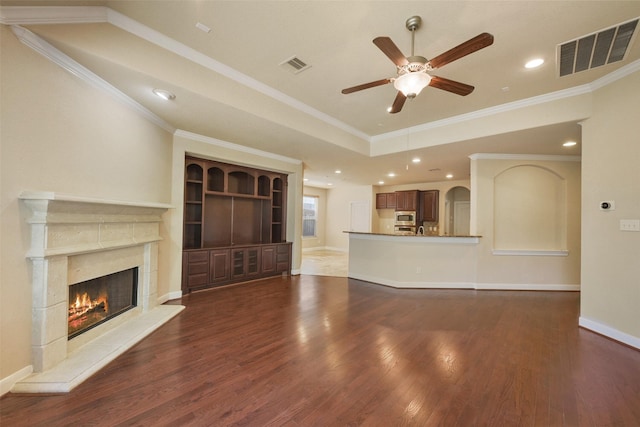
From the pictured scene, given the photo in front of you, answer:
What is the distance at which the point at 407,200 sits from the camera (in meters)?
9.05

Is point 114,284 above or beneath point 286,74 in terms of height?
beneath

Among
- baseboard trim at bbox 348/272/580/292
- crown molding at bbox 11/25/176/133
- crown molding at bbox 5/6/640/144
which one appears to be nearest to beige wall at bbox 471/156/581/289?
baseboard trim at bbox 348/272/580/292

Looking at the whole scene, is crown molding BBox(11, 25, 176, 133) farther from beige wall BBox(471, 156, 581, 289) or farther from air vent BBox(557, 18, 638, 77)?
beige wall BBox(471, 156, 581, 289)

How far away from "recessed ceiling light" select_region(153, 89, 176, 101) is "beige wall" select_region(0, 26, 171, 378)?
47 cm

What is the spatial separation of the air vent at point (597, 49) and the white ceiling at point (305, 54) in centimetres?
9

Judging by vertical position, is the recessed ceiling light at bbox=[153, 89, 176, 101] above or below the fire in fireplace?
above

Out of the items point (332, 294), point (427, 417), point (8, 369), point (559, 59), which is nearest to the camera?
point (427, 417)

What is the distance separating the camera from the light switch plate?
2.81 metres

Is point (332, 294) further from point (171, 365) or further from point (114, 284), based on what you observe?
point (114, 284)

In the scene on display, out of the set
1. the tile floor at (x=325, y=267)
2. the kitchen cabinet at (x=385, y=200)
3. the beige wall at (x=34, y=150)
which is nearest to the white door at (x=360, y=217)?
the kitchen cabinet at (x=385, y=200)

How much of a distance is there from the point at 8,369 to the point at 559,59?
5.46 m

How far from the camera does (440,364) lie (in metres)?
2.39

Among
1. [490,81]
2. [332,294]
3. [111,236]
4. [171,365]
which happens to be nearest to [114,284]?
[111,236]

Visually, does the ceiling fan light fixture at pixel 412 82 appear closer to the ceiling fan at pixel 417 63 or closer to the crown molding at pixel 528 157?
the ceiling fan at pixel 417 63
